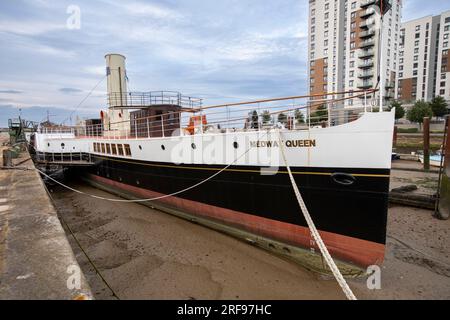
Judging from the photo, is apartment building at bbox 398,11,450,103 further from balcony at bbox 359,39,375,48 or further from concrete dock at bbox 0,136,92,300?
concrete dock at bbox 0,136,92,300

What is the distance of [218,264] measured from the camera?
23.0 ft

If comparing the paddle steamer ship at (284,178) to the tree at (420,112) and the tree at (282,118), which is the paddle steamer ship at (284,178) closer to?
the tree at (282,118)

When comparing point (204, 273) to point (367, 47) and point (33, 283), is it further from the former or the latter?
point (367, 47)

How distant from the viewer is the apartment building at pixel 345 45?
2175 inches

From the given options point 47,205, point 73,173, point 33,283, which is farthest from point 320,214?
point 73,173

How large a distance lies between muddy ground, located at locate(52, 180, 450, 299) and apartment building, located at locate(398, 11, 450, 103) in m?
73.8

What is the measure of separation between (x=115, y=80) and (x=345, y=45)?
57.8 m

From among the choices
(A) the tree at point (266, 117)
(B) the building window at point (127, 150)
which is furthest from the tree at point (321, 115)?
(B) the building window at point (127, 150)

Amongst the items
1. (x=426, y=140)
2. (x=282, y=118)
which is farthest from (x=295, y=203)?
(x=426, y=140)

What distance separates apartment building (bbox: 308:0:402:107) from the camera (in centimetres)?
5525

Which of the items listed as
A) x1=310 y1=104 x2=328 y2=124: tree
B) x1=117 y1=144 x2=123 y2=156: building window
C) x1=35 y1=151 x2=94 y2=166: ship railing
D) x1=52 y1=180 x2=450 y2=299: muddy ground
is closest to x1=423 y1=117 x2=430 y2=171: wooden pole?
x1=52 y1=180 x2=450 y2=299: muddy ground

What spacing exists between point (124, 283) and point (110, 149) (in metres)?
9.17

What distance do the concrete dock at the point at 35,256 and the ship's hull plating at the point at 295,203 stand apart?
4265 millimetres

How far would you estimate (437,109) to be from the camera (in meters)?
49.0
